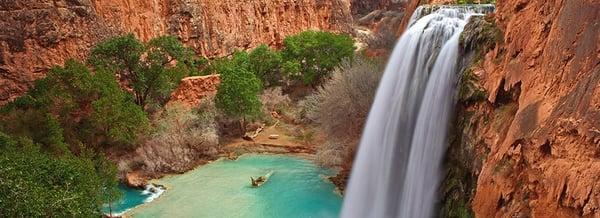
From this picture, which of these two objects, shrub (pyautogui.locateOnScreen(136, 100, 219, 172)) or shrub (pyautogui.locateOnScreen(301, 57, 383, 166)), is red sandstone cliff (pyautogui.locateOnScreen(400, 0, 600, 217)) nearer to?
shrub (pyautogui.locateOnScreen(301, 57, 383, 166))

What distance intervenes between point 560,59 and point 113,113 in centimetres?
1584

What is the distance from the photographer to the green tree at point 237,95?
2347cm

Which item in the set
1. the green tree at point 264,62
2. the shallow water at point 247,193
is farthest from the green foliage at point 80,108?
the green tree at point 264,62

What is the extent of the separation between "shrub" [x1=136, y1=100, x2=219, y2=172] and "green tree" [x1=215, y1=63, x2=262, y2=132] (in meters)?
1.12

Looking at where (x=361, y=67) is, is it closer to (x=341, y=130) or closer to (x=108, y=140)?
(x=341, y=130)

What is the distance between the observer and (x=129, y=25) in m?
25.4

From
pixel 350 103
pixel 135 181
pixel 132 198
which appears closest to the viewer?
pixel 132 198

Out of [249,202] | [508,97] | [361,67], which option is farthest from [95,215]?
[361,67]

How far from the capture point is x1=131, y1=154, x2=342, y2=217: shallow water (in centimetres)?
1625

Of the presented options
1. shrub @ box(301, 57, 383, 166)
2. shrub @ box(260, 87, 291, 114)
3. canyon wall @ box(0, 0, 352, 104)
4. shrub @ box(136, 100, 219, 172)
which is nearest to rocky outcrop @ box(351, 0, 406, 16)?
canyon wall @ box(0, 0, 352, 104)

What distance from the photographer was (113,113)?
60.1 feet

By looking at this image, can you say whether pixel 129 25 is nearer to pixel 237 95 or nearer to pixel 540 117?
pixel 237 95

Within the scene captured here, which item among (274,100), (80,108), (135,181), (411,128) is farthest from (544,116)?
(274,100)

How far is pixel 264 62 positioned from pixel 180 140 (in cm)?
888
